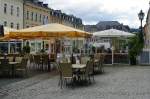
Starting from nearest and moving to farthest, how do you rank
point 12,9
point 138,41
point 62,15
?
point 138,41
point 12,9
point 62,15

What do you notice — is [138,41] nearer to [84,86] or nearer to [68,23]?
[84,86]

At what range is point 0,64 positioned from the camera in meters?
18.6

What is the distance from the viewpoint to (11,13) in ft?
193

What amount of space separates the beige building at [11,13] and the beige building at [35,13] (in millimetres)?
2605

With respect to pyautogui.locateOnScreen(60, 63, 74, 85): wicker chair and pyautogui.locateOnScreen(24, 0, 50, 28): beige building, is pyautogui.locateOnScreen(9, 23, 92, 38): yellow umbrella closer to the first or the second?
pyautogui.locateOnScreen(60, 63, 74, 85): wicker chair

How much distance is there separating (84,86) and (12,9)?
45.6 m

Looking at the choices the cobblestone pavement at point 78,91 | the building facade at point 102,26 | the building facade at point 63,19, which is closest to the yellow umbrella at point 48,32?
the cobblestone pavement at point 78,91

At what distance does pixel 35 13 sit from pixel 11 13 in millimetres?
11221

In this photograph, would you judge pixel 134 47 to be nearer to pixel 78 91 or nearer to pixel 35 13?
pixel 78 91


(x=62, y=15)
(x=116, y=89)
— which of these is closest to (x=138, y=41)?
(x=116, y=89)

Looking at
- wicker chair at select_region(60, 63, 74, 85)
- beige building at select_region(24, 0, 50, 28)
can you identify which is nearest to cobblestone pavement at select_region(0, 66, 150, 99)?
wicker chair at select_region(60, 63, 74, 85)

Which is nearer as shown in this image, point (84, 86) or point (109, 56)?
point (84, 86)

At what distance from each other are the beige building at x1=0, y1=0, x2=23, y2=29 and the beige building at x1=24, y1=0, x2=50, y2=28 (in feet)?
8.55

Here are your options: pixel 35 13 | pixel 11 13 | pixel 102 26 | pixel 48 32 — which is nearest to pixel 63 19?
pixel 35 13
